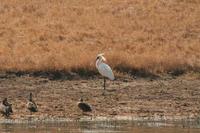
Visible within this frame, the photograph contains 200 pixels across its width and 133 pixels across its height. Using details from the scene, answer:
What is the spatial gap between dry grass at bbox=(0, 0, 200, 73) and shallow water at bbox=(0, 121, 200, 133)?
7236mm

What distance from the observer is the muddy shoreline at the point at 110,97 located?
22.5 m

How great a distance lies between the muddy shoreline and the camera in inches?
886

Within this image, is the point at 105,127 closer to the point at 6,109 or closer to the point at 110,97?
the point at 6,109

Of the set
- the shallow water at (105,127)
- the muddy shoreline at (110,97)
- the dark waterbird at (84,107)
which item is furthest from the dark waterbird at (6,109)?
the dark waterbird at (84,107)

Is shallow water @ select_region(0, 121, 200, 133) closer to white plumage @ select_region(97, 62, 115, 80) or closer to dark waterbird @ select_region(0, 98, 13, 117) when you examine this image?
dark waterbird @ select_region(0, 98, 13, 117)

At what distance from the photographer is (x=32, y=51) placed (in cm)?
3309

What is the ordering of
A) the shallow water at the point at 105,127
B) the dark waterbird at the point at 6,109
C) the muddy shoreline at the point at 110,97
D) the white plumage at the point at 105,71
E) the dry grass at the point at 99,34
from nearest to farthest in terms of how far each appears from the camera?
the shallow water at the point at 105,127
the dark waterbird at the point at 6,109
the muddy shoreline at the point at 110,97
the white plumage at the point at 105,71
the dry grass at the point at 99,34

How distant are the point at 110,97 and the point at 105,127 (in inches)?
205

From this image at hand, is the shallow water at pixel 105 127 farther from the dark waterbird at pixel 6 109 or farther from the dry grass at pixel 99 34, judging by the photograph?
the dry grass at pixel 99 34

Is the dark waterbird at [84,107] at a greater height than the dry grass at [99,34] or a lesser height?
lesser

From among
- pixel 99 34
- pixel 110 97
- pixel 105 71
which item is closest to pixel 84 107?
pixel 110 97

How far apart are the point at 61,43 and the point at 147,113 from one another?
13467 mm

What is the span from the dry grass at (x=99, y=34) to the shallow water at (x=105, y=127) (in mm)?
7236

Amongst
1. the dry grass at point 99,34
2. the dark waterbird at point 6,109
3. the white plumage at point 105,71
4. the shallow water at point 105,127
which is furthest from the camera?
the dry grass at point 99,34
